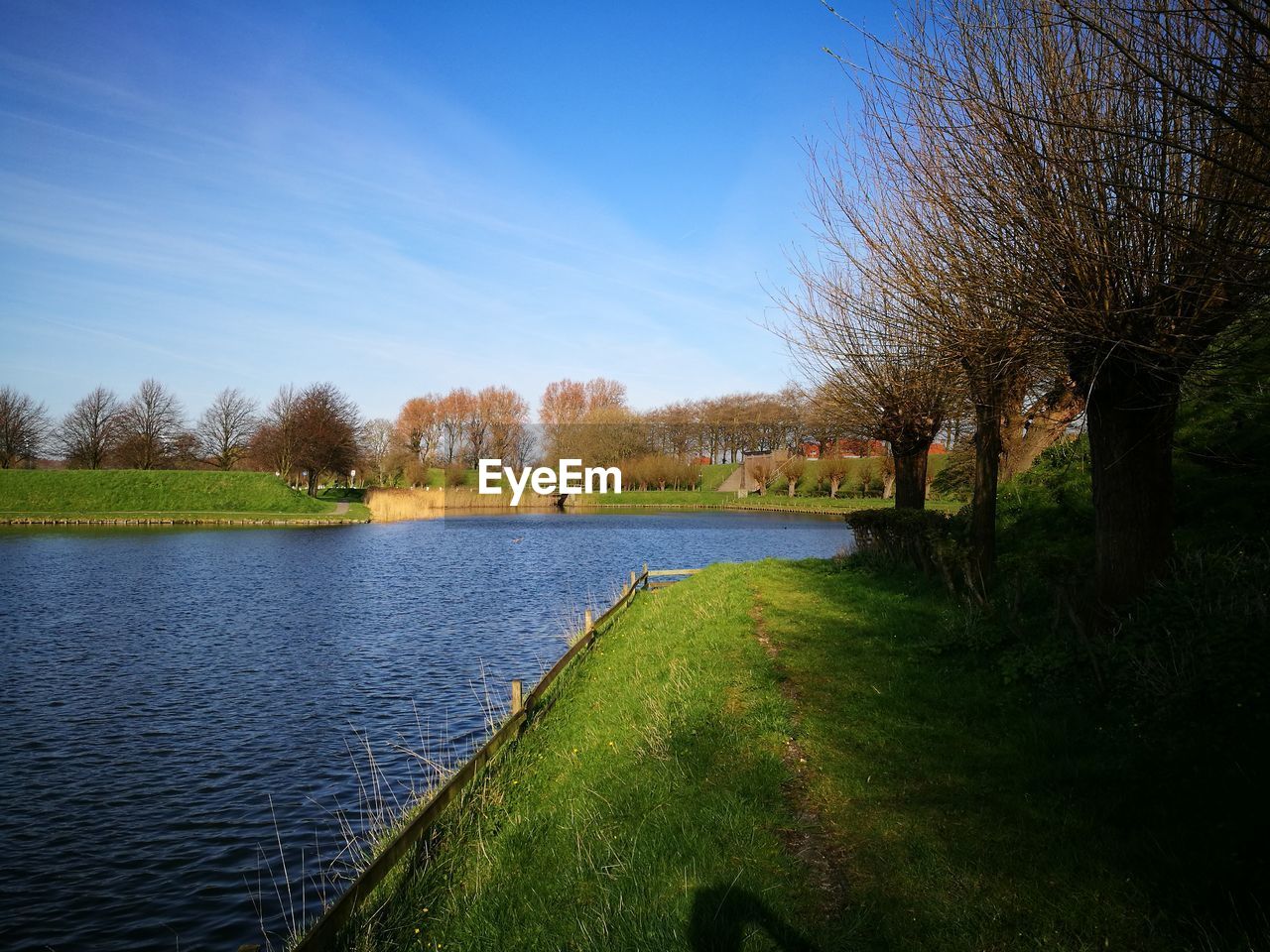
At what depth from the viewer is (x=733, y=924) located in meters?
4.97

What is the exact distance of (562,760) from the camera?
9.30 m

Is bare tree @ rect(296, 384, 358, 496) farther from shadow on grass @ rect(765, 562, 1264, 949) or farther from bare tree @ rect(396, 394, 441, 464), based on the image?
shadow on grass @ rect(765, 562, 1264, 949)

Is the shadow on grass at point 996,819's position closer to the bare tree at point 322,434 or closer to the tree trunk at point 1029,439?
the tree trunk at point 1029,439

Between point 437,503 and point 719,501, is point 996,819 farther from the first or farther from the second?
point 719,501

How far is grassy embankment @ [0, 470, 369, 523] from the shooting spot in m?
60.3

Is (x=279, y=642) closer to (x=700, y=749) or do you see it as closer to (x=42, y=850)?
(x=42, y=850)

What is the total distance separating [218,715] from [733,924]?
468 inches

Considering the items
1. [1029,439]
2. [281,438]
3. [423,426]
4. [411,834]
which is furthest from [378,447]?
[411,834]


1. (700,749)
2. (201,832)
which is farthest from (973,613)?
(201,832)

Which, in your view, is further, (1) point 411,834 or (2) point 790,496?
(2) point 790,496

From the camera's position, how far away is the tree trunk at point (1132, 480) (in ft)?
27.9

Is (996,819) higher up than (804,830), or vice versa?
(996,819)

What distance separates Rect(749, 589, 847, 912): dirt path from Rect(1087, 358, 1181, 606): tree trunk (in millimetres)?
4186

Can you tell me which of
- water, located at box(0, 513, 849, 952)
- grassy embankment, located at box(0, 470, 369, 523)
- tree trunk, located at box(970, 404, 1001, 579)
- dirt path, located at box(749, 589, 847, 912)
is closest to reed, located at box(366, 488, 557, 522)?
grassy embankment, located at box(0, 470, 369, 523)
